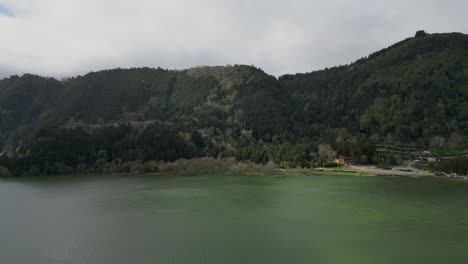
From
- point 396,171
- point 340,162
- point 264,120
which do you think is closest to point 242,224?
point 396,171

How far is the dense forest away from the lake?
128ft

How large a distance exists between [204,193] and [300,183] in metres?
20.2

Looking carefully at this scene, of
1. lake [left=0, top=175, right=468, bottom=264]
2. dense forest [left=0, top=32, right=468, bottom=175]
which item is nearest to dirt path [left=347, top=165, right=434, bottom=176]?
A: dense forest [left=0, top=32, right=468, bottom=175]

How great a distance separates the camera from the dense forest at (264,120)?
109312 mm

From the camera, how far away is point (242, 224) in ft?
138

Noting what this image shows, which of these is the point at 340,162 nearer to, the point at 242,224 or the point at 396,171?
the point at 396,171

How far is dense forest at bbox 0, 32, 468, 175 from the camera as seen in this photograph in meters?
109

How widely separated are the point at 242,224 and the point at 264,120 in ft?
345

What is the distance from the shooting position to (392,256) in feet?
101

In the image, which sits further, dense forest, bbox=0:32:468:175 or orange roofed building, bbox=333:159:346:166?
dense forest, bbox=0:32:468:175

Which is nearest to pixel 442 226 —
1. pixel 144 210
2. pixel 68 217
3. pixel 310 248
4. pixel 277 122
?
pixel 310 248

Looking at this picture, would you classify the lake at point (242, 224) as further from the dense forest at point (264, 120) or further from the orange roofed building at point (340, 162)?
the dense forest at point (264, 120)

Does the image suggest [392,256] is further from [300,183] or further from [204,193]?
[300,183]

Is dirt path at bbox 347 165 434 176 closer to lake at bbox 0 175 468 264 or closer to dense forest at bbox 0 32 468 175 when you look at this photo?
dense forest at bbox 0 32 468 175
